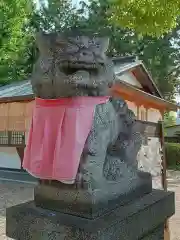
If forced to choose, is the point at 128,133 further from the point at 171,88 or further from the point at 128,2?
the point at 171,88

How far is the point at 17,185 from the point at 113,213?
8291 millimetres

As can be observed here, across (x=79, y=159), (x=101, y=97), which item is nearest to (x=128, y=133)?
(x=101, y=97)

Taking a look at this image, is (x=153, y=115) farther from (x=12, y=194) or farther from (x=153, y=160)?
(x=153, y=160)

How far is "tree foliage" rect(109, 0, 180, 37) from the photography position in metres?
4.35

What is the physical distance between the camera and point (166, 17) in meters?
4.48

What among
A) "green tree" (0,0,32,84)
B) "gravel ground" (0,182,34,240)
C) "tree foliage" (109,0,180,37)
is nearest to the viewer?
"tree foliage" (109,0,180,37)

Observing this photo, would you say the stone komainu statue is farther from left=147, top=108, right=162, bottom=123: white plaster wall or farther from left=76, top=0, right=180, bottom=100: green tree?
left=76, top=0, right=180, bottom=100: green tree

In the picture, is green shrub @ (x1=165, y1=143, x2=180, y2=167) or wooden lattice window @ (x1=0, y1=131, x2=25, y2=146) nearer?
wooden lattice window @ (x1=0, y1=131, x2=25, y2=146)

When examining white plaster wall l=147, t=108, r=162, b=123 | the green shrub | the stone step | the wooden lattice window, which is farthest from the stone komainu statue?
the green shrub

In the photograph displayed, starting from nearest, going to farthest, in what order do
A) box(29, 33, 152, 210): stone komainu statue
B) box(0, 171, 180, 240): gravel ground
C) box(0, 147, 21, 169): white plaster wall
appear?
box(29, 33, 152, 210): stone komainu statue → box(0, 171, 180, 240): gravel ground → box(0, 147, 21, 169): white plaster wall

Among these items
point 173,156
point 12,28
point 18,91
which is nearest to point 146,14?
point 18,91

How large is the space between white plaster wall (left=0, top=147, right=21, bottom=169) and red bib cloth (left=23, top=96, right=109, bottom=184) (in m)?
9.30

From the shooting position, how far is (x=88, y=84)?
5.33ft

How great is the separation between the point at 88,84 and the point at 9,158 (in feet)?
32.5
